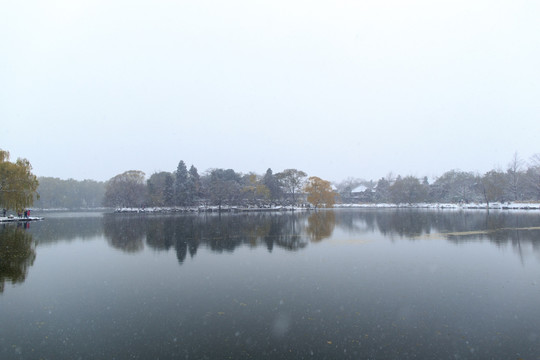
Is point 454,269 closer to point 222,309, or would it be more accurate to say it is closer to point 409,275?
point 409,275

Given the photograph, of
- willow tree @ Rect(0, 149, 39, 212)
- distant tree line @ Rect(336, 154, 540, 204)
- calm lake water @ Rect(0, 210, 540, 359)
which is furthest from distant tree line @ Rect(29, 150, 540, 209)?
calm lake water @ Rect(0, 210, 540, 359)

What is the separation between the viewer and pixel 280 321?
594 centimetres

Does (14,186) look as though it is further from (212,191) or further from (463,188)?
(463,188)

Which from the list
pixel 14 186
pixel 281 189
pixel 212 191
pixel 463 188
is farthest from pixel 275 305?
pixel 463 188

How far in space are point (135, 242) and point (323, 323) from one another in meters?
13.3

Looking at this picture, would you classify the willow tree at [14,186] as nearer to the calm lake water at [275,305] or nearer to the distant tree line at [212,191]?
the calm lake water at [275,305]

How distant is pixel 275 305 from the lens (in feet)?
22.1

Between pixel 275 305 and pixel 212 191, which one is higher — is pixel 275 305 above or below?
below

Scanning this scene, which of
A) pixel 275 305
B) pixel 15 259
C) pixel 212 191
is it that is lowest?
pixel 275 305

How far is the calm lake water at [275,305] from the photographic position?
494cm

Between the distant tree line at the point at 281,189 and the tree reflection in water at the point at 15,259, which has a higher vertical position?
the distant tree line at the point at 281,189

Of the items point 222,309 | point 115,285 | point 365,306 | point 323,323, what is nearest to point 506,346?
point 365,306

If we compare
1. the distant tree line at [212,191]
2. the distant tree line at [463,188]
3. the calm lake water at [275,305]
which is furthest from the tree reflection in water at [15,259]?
the distant tree line at [463,188]

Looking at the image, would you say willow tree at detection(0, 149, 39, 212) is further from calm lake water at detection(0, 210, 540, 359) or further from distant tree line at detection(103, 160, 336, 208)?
distant tree line at detection(103, 160, 336, 208)
